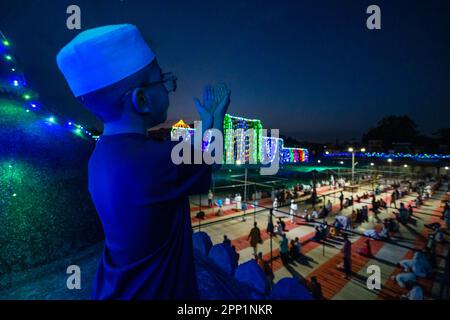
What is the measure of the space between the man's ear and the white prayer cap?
0.36ft

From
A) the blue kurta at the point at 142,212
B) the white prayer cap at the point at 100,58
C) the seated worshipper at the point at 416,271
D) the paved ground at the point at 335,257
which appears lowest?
the paved ground at the point at 335,257

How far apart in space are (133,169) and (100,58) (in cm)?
60

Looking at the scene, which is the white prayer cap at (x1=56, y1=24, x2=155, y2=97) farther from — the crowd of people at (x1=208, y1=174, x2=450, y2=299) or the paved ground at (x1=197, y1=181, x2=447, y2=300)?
the paved ground at (x1=197, y1=181, x2=447, y2=300)

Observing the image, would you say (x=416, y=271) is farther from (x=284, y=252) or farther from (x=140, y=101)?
(x=140, y=101)

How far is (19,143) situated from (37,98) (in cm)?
108

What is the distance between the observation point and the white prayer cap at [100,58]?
1.09m

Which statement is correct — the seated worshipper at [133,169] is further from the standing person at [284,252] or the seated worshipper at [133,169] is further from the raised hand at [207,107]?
the standing person at [284,252]

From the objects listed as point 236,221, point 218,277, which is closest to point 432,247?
point 236,221

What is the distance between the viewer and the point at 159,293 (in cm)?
115

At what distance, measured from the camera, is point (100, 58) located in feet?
3.58

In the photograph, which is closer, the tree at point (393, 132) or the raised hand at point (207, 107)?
the raised hand at point (207, 107)

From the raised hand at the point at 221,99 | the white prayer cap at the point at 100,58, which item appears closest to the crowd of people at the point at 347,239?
the raised hand at the point at 221,99

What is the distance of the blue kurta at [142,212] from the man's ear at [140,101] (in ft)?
0.49
